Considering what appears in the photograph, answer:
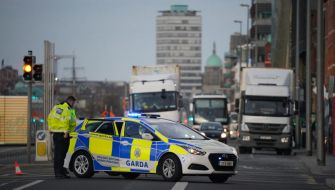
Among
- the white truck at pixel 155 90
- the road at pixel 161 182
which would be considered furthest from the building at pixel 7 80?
the road at pixel 161 182

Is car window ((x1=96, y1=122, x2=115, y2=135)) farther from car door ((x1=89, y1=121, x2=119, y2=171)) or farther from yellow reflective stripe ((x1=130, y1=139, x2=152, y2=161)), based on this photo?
yellow reflective stripe ((x1=130, y1=139, x2=152, y2=161))

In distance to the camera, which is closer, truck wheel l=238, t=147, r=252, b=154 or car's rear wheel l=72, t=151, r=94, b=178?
car's rear wheel l=72, t=151, r=94, b=178

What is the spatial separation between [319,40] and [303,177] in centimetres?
812

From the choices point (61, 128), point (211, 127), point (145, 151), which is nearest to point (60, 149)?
point (61, 128)

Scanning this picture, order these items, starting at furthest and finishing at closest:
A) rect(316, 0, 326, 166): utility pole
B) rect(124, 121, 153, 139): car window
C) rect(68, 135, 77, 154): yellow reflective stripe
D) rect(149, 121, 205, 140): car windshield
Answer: rect(316, 0, 326, 166): utility pole
rect(68, 135, 77, 154): yellow reflective stripe
rect(124, 121, 153, 139): car window
rect(149, 121, 205, 140): car windshield

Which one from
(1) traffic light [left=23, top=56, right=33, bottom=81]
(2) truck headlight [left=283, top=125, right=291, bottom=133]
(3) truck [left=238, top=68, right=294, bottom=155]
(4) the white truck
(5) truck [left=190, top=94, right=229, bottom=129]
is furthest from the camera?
(5) truck [left=190, top=94, right=229, bottom=129]

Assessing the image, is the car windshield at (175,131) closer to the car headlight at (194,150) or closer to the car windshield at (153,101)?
the car headlight at (194,150)

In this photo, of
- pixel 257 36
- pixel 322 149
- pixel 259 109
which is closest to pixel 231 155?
pixel 322 149

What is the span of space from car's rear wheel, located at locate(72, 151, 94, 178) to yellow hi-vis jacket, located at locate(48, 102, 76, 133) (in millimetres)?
786

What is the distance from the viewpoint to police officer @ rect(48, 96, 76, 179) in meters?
24.7

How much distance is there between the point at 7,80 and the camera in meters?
160

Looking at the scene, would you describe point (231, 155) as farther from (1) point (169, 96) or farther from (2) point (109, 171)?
(1) point (169, 96)

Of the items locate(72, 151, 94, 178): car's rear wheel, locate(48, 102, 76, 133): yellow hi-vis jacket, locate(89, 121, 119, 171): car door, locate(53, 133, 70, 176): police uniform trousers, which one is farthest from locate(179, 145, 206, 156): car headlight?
locate(48, 102, 76, 133): yellow hi-vis jacket

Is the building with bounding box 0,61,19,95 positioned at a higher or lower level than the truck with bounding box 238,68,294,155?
higher
